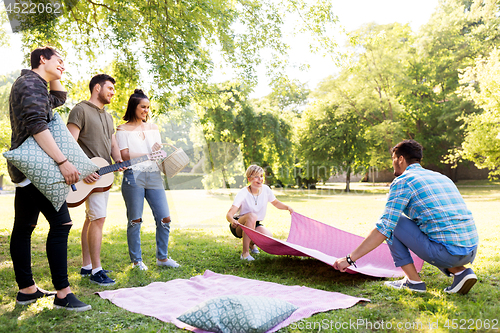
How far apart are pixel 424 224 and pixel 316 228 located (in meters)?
1.54

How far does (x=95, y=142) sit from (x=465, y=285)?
318 centimetres

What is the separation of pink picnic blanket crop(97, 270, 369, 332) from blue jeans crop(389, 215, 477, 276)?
452 millimetres

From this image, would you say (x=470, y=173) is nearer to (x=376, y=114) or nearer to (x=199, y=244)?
(x=376, y=114)

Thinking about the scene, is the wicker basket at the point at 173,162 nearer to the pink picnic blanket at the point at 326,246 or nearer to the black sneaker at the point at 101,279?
the pink picnic blanket at the point at 326,246

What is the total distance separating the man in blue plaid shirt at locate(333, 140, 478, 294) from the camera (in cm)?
251

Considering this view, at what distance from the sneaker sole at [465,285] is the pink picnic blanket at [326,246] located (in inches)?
16.4

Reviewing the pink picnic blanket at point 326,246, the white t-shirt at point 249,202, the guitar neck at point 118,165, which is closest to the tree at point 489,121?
the pink picnic blanket at point 326,246

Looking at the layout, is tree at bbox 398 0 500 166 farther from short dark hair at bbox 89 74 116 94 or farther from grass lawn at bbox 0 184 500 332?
short dark hair at bbox 89 74 116 94

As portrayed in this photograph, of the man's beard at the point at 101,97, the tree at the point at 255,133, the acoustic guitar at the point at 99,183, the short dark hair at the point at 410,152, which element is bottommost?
the acoustic guitar at the point at 99,183

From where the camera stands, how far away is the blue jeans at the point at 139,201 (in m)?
3.57

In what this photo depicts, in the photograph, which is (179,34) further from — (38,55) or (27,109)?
(27,109)

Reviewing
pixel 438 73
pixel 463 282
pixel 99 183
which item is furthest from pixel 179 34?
pixel 438 73

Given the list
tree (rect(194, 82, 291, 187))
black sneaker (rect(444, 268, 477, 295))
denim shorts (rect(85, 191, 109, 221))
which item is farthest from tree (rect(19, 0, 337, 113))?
tree (rect(194, 82, 291, 187))

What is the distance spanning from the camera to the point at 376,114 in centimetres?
2114
